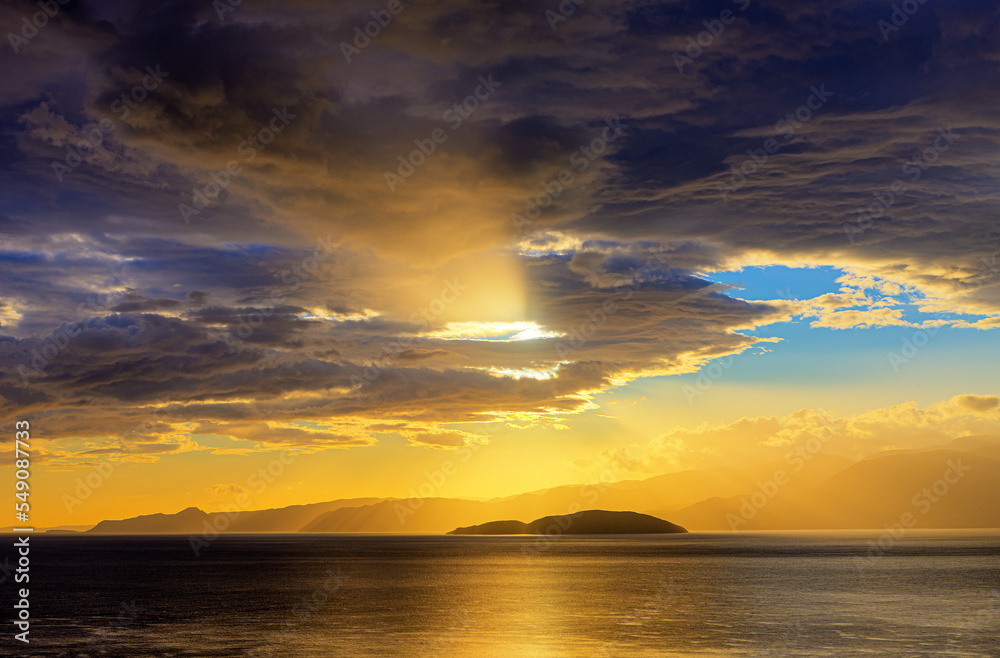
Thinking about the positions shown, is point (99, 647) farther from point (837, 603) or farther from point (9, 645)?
point (837, 603)

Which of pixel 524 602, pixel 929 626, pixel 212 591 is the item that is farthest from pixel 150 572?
pixel 929 626

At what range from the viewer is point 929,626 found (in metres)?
62.5

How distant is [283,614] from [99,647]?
21071 millimetres

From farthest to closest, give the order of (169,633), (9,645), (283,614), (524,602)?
(524,602), (283,614), (169,633), (9,645)

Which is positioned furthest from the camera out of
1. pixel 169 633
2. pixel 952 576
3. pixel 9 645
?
pixel 952 576

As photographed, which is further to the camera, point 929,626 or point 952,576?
point 952,576

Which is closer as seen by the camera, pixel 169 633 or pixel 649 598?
pixel 169 633

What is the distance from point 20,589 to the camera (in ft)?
337

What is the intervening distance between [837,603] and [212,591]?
77.6 meters

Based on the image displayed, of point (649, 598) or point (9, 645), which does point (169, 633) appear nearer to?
point (9, 645)

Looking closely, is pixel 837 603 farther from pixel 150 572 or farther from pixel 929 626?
pixel 150 572

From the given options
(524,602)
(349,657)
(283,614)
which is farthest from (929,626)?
(283,614)

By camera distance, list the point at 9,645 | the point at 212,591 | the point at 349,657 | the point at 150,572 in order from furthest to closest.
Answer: the point at 150,572
the point at 212,591
the point at 9,645
the point at 349,657

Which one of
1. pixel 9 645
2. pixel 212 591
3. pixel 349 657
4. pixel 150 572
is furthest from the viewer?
pixel 150 572
